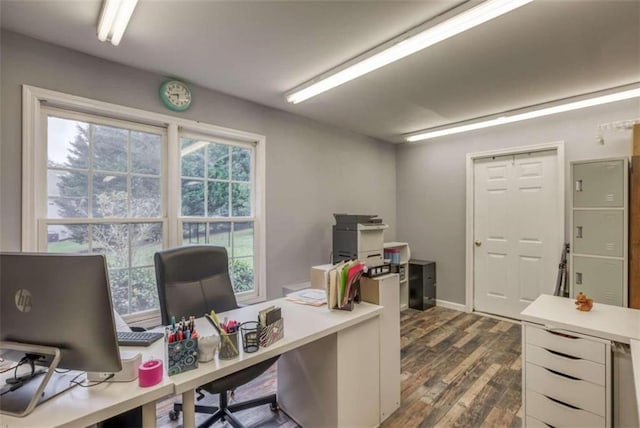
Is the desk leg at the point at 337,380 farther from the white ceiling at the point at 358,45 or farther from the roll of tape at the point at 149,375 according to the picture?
the white ceiling at the point at 358,45

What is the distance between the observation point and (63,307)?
3.20ft

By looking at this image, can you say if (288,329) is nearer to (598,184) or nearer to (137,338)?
(137,338)

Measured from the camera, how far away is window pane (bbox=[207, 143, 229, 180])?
2902 mm

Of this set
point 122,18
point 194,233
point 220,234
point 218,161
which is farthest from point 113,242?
point 122,18

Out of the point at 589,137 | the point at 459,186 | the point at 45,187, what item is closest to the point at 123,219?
the point at 45,187

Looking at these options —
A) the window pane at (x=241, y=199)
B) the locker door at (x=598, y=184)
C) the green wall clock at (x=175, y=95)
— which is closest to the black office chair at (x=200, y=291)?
the window pane at (x=241, y=199)

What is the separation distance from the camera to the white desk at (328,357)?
1633mm

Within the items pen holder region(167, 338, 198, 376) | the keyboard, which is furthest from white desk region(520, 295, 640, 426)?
the keyboard

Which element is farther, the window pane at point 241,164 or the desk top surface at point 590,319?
the window pane at point 241,164

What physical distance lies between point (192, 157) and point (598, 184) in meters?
3.69

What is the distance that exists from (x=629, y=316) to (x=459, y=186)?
2.68 metres

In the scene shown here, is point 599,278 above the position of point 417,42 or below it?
below

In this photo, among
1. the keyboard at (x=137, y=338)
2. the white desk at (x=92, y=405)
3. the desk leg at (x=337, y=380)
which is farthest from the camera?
the desk leg at (x=337, y=380)

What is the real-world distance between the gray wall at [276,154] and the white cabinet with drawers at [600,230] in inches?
91.6
